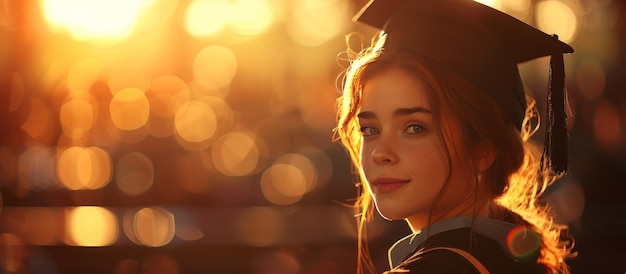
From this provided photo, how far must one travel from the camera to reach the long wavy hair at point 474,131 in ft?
7.87

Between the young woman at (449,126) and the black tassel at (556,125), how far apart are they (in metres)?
0.10

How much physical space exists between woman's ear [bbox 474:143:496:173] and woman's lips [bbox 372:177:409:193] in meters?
0.19

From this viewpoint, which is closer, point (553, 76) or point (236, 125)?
point (553, 76)

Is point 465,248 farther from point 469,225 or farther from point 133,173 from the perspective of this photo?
point 133,173

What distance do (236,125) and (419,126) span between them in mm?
51581

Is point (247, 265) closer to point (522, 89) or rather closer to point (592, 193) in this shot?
point (592, 193)

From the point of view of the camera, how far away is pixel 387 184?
2465 millimetres

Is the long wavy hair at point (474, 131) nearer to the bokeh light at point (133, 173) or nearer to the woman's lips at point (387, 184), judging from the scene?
the woman's lips at point (387, 184)

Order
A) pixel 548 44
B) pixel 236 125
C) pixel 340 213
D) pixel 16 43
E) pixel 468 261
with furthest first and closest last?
pixel 236 125
pixel 16 43
pixel 340 213
pixel 548 44
pixel 468 261

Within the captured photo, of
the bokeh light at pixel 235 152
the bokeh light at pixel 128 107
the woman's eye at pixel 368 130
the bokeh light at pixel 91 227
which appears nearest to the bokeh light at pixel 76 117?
the bokeh light at pixel 128 107

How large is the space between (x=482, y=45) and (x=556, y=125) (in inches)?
14.8

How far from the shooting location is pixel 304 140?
26.5 meters

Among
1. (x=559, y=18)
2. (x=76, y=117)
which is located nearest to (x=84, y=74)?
(x=76, y=117)

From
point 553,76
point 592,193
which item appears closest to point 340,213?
point 592,193
